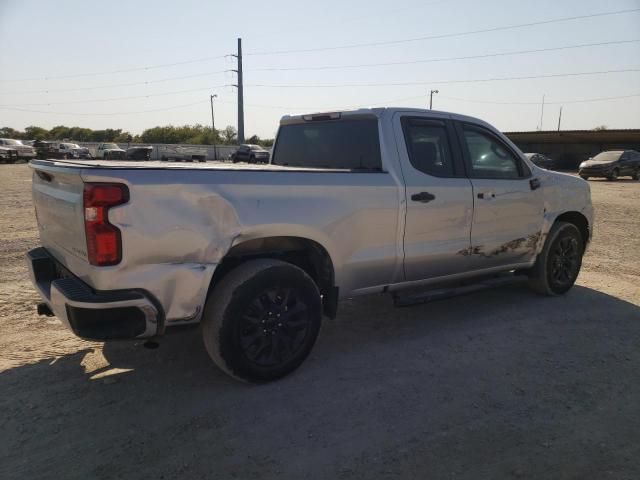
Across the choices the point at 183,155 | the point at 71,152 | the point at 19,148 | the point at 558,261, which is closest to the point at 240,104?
the point at 183,155

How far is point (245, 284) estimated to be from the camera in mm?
3221

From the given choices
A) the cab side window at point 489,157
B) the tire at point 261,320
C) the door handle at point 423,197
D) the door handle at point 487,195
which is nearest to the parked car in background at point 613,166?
the cab side window at point 489,157

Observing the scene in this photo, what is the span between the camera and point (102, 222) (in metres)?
2.73

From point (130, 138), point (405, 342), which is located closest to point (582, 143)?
point (405, 342)

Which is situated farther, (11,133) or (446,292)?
(11,133)

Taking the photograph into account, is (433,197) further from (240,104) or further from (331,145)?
(240,104)

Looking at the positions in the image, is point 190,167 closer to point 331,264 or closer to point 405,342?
point 331,264

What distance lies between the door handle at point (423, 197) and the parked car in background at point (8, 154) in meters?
38.3

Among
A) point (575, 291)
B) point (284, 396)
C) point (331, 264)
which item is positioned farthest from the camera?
point (575, 291)

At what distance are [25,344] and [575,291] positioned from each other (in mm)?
5806

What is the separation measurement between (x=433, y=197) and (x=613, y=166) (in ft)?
84.4

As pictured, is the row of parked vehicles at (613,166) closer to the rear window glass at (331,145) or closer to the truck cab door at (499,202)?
the truck cab door at (499,202)

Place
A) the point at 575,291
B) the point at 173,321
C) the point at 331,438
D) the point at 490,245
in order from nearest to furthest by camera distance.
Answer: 1. the point at 331,438
2. the point at 173,321
3. the point at 490,245
4. the point at 575,291

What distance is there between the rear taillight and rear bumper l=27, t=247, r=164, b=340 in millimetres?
211
